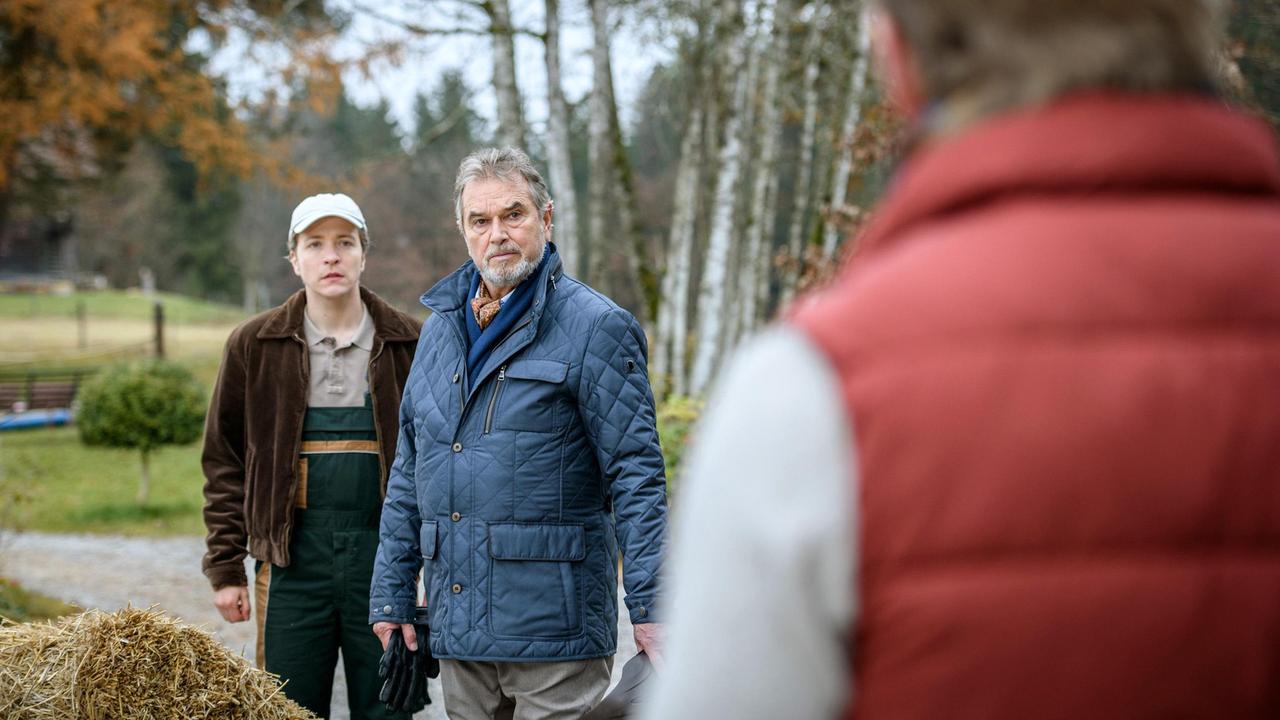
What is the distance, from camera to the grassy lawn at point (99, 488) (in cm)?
1266

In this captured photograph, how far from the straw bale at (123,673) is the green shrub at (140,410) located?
1020 centimetres

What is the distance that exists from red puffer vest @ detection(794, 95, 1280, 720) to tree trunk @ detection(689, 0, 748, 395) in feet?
34.2

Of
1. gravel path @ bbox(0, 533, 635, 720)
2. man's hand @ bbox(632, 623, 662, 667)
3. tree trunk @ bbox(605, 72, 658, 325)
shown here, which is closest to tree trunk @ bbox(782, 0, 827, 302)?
tree trunk @ bbox(605, 72, 658, 325)

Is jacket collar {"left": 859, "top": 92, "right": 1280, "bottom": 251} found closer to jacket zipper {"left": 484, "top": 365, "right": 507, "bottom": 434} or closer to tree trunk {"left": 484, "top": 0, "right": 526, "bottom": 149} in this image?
jacket zipper {"left": 484, "top": 365, "right": 507, "bottom": 434}

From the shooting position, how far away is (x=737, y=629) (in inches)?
40.9

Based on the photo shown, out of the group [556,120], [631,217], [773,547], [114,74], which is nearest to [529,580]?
[773,547]

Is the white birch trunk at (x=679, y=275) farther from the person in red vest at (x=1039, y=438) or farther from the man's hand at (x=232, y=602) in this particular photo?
the person in red vest at (x=1039, y=438)

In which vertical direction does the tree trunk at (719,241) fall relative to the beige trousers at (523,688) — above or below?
above

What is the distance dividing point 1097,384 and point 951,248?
0.18 meters

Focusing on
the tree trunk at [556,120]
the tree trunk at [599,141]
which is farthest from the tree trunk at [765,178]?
the tree trunk at [556,120]

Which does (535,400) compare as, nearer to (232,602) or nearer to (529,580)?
(529,580)

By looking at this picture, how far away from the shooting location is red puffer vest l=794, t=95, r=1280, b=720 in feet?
3.22

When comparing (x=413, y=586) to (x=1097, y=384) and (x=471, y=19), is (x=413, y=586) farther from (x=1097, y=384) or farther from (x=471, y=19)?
(x=471, y=19)

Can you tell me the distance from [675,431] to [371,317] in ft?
17.6
